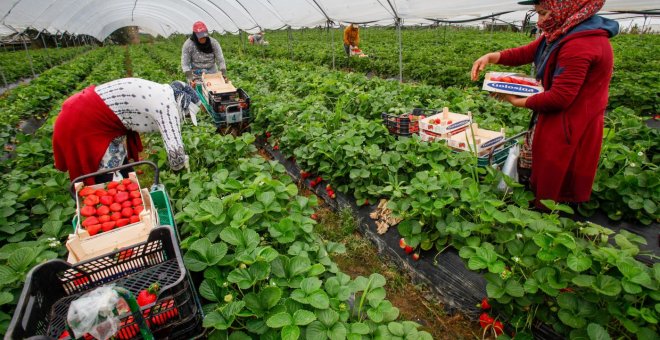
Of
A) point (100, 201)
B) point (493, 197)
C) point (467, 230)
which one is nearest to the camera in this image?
point (100, 201)

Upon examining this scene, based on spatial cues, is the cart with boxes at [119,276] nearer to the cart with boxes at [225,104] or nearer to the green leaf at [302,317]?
the green leaf at [302,317]

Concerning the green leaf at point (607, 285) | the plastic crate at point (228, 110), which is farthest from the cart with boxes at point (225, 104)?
the green leaf at point (607, 285)

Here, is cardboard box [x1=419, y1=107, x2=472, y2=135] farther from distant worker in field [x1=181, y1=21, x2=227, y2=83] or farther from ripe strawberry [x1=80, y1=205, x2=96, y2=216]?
distant worker in field [x1=181, y1=21, x2=227, y2=83]

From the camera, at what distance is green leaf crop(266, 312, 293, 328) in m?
1.60

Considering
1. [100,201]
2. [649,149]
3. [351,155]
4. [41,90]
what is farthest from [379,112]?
[41,90]

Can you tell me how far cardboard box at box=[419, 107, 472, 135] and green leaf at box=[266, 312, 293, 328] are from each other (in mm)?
2495

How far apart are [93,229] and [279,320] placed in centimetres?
115

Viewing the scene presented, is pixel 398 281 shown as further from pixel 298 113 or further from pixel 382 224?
pixel 298 113

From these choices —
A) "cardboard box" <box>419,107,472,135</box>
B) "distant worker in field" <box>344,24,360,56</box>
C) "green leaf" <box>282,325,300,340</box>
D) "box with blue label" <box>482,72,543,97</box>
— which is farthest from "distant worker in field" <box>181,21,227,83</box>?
"distant worker in field" <box>344,24,360,56</box>

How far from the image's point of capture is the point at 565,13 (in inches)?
83.7

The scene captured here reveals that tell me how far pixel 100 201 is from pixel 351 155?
2.13 meters

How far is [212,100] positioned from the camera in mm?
5371

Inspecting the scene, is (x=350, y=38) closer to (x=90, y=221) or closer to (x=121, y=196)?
(x=121, y=196)

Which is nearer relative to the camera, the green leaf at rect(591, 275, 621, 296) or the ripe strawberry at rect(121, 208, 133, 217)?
the green leaf at rect(591, 275, 621, 296)
